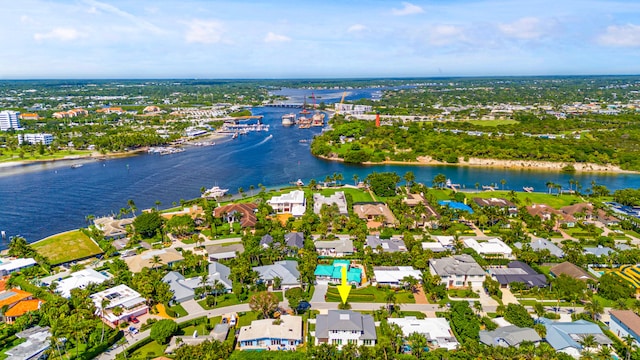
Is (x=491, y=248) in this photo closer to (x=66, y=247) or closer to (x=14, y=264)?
(x=66, y=247)

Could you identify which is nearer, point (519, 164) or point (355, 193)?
point (355, 193)

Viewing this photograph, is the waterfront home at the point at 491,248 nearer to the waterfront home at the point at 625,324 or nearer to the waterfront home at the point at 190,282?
the waterfront home at the point at 625,324

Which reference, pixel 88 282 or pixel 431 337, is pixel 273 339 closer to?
pixel 431 337

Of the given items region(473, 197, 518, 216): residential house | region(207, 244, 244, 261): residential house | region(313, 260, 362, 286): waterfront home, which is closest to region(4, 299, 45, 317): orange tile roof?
region(207, 244, 244, 261): residential house

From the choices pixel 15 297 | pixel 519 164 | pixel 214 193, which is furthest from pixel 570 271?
pixel 519 164

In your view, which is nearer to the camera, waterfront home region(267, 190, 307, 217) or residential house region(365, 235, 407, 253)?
residential house region(365, 235, 407, 253)

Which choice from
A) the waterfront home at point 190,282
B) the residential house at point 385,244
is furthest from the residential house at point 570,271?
the waterfront home at point 190,282

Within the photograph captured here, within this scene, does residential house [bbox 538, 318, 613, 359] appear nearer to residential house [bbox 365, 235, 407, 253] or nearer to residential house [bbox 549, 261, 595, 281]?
residential house [bbox 549, 261, 595, 281]
